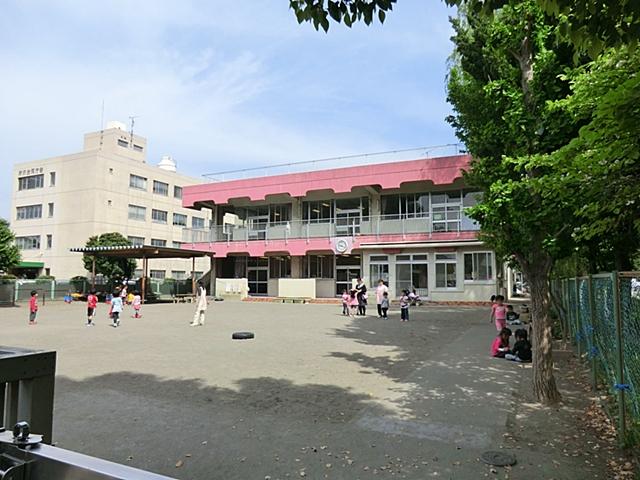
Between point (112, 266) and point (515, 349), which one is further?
point (112, 266)

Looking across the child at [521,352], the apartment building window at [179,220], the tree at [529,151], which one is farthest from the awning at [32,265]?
the tree at [529,151]

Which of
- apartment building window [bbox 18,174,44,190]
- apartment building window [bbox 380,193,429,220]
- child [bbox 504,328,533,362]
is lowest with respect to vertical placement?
child [bbox 504,328,533,362]

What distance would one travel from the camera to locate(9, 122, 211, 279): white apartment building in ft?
148

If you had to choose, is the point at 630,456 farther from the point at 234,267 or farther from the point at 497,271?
the point at 234,267

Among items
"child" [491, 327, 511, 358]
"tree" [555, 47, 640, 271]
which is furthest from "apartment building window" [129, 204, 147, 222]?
"tree" [555, 47, 640, 271]

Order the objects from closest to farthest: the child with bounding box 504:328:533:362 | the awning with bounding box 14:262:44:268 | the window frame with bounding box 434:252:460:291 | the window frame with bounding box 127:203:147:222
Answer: the child with bounding box 504:328:533:362 < the window frame with bounding box 434:252:460:291 < the awning with bounding box 14:262:44:268 < the window frame with bounding box 127:203:147:222

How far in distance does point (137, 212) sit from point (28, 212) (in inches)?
445

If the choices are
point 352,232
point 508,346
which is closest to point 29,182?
point 352,232

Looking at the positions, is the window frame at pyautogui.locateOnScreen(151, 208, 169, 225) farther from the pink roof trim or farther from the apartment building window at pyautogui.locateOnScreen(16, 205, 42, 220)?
the pink roof trim

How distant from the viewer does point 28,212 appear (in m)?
48.7

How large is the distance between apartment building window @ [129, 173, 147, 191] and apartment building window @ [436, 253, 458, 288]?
34.7 meters

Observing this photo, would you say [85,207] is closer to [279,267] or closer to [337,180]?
[279,267]

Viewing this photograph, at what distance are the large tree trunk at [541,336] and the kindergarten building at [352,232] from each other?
19.2 meters

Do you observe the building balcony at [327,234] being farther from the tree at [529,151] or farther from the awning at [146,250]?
the tree at [529,151]
